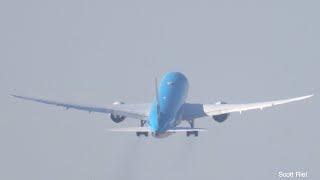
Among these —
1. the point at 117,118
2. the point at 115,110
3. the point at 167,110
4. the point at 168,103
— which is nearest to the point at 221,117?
the point at 168,103

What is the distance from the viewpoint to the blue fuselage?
130 meters

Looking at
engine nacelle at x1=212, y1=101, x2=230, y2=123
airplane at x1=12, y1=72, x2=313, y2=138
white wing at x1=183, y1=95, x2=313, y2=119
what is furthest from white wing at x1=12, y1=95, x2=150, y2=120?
engine nacelle at x1=212, y1=101, x2=230, y2=123

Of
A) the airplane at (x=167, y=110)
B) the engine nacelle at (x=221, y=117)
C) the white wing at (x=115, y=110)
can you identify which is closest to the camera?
the airplane at (x=167, y=110)

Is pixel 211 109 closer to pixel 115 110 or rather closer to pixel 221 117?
pixel 221 117

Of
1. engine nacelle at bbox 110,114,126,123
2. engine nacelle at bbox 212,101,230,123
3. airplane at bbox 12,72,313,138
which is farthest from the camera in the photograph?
engine nacelle at bbox 110,114,126,123

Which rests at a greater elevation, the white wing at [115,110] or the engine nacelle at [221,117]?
the white wing at [115,110]

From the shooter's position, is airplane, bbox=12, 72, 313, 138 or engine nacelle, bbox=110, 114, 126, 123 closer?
airplane, bbox=12, 72, 313, 138

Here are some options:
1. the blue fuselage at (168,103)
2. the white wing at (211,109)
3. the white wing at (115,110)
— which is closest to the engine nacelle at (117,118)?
the white wing at (115,110)

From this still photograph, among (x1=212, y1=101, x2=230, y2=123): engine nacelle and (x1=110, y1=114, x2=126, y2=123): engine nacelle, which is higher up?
(x1=110, y1=114, x2=126, y2=123): engine nacelle

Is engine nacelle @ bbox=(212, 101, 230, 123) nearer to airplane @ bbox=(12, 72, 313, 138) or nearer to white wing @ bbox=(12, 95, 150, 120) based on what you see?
airplane @ bbox=(12, 72, 313, 138)

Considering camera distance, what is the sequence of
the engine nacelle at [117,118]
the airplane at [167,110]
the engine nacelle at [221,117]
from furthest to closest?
the engine nacelle at [117,118] → the engine nacelle at [221,117] → the airplane at [167,110]

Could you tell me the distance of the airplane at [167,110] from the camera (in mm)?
130125

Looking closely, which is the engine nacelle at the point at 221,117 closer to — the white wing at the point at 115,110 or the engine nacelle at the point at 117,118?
the white wing at the point at 115,110

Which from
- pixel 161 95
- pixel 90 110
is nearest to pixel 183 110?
pixel 161 95
